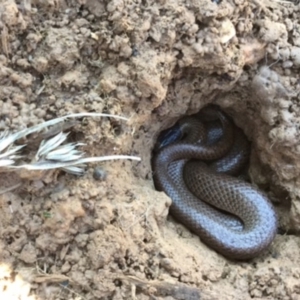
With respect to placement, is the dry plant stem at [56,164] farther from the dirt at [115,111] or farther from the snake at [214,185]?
the snake at [214,185]

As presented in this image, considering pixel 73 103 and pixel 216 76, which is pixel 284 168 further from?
pixel 73 103

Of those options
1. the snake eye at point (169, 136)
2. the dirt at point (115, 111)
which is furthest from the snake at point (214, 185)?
the dirt at point (115, 111)

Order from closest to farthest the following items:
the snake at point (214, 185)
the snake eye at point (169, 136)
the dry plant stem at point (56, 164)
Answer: the dry plant stem at point (56, 164) → the snake at point (214, 185) → the snake eye at point (169, 136)

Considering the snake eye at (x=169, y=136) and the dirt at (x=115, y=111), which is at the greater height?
the dirt at (x=115, y=111)

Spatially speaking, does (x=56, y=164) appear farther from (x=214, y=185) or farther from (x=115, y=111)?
(x=214, y=185)

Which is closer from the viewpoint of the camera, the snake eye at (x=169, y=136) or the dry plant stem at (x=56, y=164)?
the dry plant stem at (x=56, y=164)

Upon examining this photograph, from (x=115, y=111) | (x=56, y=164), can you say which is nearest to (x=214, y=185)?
(x=115, y=111)

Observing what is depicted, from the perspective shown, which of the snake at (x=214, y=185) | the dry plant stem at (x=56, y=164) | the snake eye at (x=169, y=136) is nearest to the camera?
the dry plant stem at (x=56, y=164)
